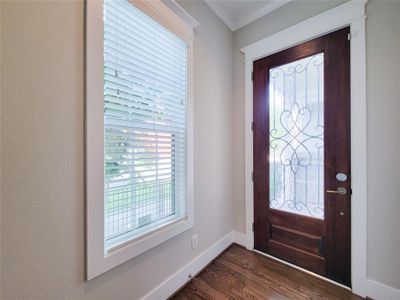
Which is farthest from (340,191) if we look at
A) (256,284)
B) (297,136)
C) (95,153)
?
(95,153)

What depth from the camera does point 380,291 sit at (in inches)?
55.6

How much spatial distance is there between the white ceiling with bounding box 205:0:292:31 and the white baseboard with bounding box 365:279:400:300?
2.70 m

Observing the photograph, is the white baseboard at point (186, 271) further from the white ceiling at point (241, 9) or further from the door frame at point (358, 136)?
the white ceiling at point (241, 9)

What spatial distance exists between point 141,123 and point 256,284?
1713mm

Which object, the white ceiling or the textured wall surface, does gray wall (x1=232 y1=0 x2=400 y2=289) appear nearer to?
the textured wall surface

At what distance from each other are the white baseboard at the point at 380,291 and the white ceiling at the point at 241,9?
106 inches

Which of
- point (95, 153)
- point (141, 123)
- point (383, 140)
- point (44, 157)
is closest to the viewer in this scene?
point (44, 157)

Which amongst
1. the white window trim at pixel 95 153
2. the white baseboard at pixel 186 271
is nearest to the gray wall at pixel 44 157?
the white window trim at pixel 95 153

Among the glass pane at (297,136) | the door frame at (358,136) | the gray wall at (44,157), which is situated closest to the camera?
the gray wall at (44,157)

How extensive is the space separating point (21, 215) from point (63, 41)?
2.82 ft

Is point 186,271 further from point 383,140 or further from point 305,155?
point 383,140

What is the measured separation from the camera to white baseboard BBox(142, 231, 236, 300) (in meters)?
1.38

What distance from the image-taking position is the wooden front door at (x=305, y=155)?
1586 millimetres

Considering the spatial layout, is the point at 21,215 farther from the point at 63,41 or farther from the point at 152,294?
the point at 152,294
